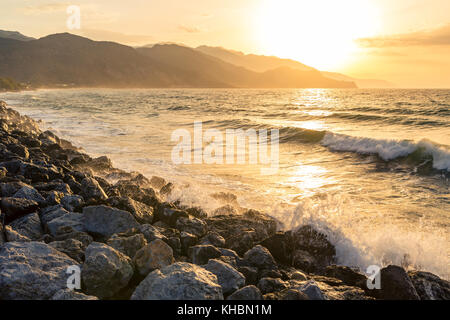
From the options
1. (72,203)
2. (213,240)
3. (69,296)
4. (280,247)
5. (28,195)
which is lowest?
(280,247)

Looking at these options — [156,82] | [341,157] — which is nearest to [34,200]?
[341,157]

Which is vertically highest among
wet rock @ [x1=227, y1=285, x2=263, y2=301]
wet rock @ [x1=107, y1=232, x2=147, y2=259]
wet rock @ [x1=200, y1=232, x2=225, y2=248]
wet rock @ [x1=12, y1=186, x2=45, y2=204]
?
wet rock @ [x1=12, y1=186, x2=45, y2=204]

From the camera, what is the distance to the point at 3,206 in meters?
5.01

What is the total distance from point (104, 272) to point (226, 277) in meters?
1.30

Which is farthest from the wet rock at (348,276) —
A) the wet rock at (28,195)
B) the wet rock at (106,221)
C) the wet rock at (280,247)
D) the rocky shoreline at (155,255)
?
the wet rock at (28,195)

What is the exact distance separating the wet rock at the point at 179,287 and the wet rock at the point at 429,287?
2381 millimetres

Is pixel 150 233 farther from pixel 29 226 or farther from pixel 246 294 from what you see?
pixel 246 294

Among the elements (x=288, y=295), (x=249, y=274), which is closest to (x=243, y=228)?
(x=249, y=274)

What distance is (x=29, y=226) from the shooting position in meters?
4.79

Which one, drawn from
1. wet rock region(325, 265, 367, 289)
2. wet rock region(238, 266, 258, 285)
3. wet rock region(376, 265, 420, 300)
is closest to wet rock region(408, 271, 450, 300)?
wet rock region(376, 265, 420, 300)

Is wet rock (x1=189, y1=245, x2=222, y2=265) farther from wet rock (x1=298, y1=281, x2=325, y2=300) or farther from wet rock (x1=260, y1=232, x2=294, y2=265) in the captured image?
wet rock (x1=298, y1=281, x2=325, y2=300)

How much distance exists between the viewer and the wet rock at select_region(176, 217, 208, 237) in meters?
5.41

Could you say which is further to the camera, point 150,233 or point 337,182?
point 337,182
